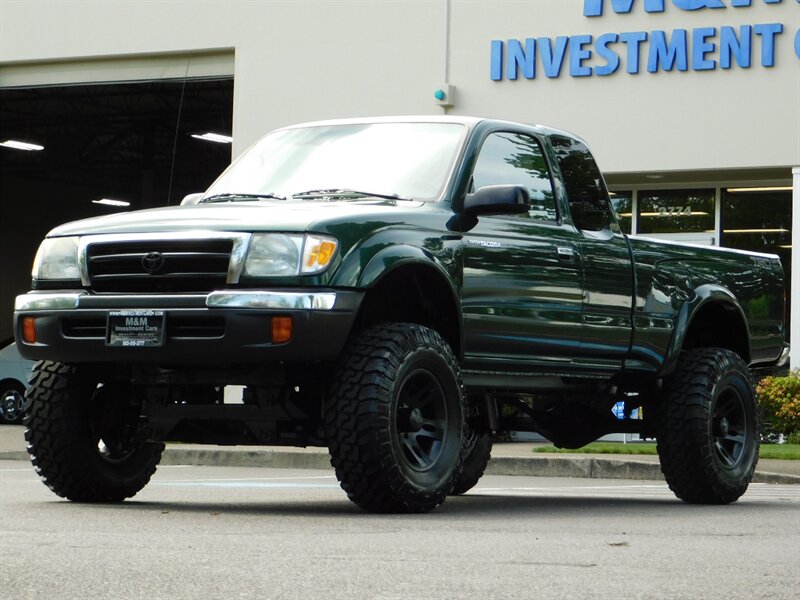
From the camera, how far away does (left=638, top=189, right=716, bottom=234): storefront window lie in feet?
70.7

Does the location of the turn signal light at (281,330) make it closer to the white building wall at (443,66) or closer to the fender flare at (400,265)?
the fender flare at (400,265)

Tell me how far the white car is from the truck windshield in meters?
18.5

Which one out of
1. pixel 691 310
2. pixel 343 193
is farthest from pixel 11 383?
pixel 343 193

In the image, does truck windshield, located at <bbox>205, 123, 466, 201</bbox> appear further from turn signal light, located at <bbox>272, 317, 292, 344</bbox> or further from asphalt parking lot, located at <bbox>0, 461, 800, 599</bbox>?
asphalt parking lot, located at <bbox>0, 461, 800, 599</bbox>

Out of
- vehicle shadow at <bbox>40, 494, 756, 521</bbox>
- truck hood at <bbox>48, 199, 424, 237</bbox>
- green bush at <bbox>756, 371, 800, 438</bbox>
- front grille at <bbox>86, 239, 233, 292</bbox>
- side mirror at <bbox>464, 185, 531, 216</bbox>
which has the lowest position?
green bush at <bbox>756, 371, 800, 438</bbox>

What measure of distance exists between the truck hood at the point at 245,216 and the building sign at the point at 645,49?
12.6 metres

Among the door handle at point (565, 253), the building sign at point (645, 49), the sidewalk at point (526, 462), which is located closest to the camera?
the door handle at point (565, 253)

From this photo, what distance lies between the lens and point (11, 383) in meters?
27.3

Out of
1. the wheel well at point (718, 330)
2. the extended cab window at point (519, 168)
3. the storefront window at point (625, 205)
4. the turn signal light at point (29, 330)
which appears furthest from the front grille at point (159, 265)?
the storefront window at point (625, 205)

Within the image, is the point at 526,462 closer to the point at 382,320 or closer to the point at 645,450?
the point at 645,450

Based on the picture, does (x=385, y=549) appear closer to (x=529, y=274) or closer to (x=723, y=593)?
(x=723, y=593)

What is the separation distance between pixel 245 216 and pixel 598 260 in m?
2.53

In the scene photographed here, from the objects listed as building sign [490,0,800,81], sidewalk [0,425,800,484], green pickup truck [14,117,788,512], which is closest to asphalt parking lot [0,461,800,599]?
green pickup truck [14,117,788,512]

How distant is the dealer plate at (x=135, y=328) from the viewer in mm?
7656
